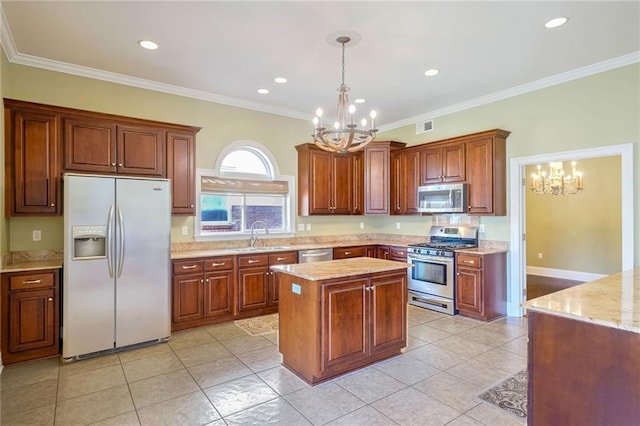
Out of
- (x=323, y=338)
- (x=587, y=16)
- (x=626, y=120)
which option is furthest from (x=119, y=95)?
(x=626, y=120)

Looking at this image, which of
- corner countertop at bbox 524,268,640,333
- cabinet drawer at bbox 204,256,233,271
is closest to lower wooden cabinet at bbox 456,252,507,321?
corner countertop at bbox 524,268,640,333

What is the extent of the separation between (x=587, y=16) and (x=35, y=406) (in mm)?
5559

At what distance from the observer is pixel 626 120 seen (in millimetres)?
3855

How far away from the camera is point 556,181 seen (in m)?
6.45

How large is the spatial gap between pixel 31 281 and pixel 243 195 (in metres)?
2.82

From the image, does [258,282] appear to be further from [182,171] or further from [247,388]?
[247,388]

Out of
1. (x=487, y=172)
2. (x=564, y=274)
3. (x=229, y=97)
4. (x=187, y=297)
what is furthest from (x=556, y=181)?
(x=187, y=297)

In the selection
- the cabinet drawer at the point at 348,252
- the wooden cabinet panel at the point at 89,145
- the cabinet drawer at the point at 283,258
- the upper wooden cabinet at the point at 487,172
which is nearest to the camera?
the wooden cabinet panel at the point at 89,145

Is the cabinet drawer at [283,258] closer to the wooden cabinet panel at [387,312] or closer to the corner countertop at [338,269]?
the corner countertop at [338,269]

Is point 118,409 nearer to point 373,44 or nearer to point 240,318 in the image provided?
point 240,318

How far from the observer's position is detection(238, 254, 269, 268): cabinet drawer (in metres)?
4.68

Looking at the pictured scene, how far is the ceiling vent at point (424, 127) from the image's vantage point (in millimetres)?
6012

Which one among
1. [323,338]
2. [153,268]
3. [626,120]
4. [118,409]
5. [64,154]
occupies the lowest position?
[118,409]

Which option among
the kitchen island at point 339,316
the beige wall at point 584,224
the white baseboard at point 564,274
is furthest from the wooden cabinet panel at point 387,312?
the white baseboard at point 564,274
